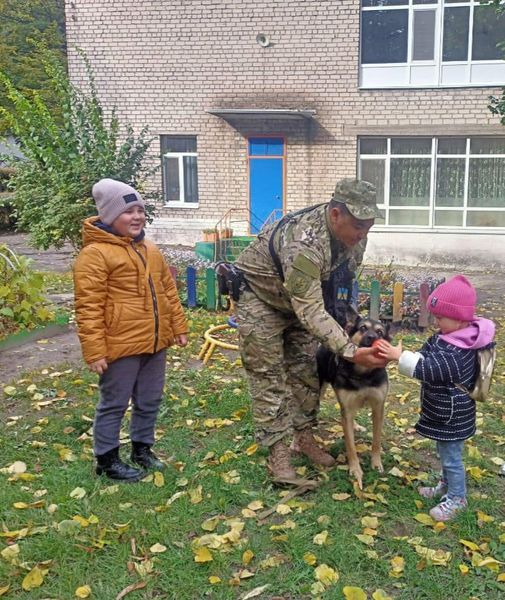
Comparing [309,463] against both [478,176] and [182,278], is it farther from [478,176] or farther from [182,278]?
[478,176]

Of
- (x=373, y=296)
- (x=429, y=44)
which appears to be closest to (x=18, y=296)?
(x=373, y=296)

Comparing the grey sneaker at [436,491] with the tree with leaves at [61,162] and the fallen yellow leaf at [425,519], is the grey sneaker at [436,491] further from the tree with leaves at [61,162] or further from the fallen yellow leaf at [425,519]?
the tree with leaves at [61,162]

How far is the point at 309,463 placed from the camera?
420 centimetres

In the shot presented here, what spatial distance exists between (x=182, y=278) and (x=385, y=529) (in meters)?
7.04

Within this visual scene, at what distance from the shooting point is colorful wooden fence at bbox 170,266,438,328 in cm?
808

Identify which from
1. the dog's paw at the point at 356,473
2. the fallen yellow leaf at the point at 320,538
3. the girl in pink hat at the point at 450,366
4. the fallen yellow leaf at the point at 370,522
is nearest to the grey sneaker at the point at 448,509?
the girl in pink hat at the point at 450,366

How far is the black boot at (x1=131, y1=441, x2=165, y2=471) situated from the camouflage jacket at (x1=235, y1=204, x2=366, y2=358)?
126 centimetres

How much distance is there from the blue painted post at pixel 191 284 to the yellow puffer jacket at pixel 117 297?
16.3 feet

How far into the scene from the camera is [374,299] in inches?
320

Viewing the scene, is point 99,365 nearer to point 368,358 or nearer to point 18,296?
point 368,358

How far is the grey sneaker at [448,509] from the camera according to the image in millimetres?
3492

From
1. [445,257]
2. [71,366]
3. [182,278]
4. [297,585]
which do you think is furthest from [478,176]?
[297,585]

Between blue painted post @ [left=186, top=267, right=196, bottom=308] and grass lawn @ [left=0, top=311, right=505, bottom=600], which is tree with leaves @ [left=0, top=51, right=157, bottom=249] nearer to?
blue painted post @ [left=186, top=267, right=196, bottom=308]

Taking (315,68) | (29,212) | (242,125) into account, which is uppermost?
(315,68)
